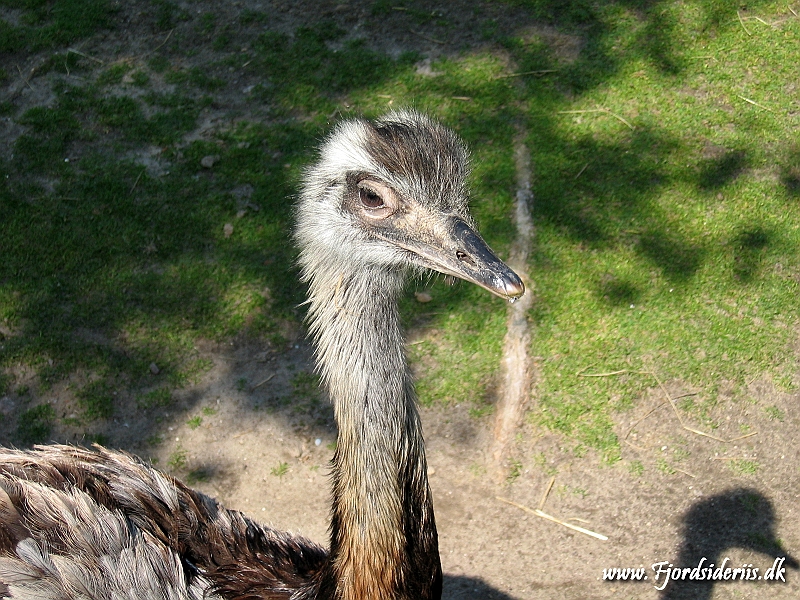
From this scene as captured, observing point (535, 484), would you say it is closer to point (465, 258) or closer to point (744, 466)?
point (744, 466)

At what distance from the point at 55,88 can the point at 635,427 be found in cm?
451

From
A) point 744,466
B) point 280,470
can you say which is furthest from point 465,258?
point 744,466

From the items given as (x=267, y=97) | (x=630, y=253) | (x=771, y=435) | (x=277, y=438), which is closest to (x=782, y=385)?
(x=771, y=435)

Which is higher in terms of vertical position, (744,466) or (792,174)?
(792,174)

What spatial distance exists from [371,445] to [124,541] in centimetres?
94

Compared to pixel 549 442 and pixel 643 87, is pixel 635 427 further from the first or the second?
pixel 643 87

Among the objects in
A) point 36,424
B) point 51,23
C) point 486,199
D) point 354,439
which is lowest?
point 36,424

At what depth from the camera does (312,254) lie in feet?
9.27

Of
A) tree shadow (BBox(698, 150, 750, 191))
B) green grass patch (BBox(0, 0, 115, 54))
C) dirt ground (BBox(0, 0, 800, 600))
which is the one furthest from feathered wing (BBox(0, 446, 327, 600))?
green grass patch (BBox(0, 0, 115, 54))

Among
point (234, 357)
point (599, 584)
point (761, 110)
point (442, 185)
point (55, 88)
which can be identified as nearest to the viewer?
point (442, 185)

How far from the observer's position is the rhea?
2.62 metres

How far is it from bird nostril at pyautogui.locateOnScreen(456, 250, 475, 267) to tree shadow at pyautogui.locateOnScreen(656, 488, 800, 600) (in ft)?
6.56

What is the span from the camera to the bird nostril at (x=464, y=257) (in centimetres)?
258

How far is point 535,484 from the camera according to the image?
164 inches
